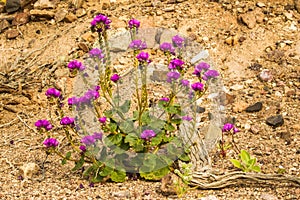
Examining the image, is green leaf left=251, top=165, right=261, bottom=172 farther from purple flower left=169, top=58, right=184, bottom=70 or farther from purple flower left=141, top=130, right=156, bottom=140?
purple flower left=169, top=58, right=184, bottom=70

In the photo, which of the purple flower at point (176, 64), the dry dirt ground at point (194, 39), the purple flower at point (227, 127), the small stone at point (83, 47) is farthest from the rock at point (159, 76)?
the purple flower at point (176, 64)

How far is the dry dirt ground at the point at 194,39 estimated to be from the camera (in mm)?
3662

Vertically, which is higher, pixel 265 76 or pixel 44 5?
pixel 44 5

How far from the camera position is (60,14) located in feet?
18.3

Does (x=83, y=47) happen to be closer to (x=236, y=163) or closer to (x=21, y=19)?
(x=21, y=19)

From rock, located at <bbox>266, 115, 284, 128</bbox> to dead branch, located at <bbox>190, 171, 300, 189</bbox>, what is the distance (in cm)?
71

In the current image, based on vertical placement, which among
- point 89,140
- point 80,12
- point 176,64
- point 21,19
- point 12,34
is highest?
point 176,64

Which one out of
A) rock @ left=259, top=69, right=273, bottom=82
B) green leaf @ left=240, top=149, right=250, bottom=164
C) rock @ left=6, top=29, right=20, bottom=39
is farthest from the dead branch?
rock @ left=6, top=29, right=20, bottom=39

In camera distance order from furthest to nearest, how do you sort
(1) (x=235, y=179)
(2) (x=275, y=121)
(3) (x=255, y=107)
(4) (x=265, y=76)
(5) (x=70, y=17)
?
(5) (x=70, y=17)
(4) (x=265, y=76)
(3) (x=255, y=107)
(2) (x=275, y=121)
(1) (x=235, y=179)

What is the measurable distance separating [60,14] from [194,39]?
1.50 metres

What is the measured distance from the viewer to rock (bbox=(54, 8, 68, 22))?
18.3 ft

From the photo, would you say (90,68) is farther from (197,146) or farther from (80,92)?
(197,146)

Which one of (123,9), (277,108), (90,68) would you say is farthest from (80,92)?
(277,108)

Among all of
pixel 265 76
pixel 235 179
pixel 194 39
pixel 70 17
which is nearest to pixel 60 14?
pixel 70 17
